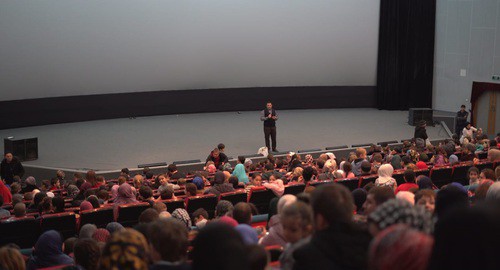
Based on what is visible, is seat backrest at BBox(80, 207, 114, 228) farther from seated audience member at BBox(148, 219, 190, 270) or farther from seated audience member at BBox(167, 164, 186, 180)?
seated audience member at BBox(148, 219, 190, 270)

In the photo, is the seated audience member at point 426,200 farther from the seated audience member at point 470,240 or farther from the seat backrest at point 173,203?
the seat backrest at point 173,203

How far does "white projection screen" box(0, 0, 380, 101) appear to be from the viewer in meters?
20.0

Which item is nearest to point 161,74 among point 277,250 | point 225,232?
point 277,250

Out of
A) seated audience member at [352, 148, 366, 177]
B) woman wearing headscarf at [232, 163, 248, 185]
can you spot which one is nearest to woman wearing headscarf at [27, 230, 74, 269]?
woman wearing headscarf at [232, 163, 248, 185]

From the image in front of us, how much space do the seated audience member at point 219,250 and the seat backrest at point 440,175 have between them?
8528 mm

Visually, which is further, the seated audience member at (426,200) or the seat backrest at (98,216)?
the seat backrest at (98,216)

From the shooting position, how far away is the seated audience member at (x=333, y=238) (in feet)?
11.2

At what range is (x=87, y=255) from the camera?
208 inches

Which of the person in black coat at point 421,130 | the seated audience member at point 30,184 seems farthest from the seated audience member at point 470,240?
the person in black coat at point 421,130

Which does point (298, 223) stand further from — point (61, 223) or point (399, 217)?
point (61, 223)

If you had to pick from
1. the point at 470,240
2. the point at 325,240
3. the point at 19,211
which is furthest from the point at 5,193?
the point at 470,240

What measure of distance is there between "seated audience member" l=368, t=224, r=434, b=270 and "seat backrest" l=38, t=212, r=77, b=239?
663cm

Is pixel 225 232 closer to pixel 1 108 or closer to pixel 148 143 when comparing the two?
pixel 148 143

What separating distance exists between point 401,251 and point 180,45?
20.3 m
